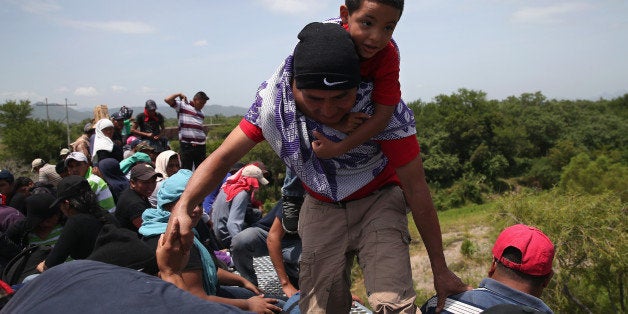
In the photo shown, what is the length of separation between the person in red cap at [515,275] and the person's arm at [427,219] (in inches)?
3.1

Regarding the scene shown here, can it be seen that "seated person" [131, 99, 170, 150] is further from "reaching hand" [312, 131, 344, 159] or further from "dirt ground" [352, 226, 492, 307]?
"dirt ground" [352, 226, 492, 307]

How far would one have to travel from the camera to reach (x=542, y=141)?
5581 cm

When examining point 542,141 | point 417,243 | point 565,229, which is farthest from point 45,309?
point 542,141

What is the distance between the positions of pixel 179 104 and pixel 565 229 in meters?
13.8

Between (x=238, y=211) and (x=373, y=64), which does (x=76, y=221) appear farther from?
(x=373, y=64)

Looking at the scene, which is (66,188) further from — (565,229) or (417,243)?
(417,243)

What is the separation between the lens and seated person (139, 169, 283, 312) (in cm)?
291

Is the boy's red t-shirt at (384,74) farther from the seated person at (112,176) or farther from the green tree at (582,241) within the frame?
the green tree at (582,241)

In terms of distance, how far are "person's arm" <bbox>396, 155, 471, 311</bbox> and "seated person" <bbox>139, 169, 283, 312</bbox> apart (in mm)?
1438

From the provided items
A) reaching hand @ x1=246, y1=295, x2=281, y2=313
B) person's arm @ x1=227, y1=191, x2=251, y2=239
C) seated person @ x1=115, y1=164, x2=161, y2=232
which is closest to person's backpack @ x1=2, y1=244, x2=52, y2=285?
seated person @ x1=115, y1=164, x2=161, y2=232

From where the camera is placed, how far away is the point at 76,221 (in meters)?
3.72

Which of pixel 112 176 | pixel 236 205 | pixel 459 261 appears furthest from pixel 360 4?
pixel 459 261

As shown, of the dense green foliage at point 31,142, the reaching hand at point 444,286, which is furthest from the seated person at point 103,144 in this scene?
the dense green foliage at point 31,142

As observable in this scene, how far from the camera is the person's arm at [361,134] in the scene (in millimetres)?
1972
